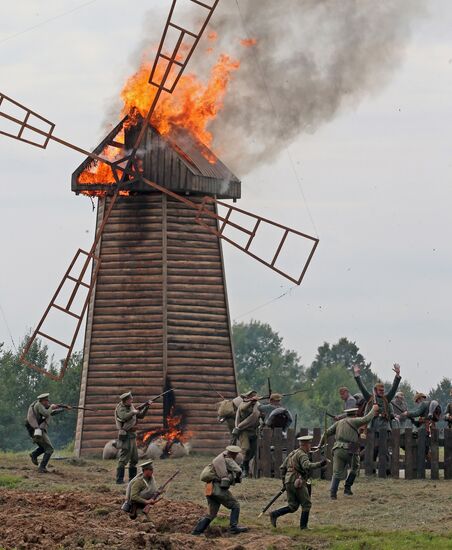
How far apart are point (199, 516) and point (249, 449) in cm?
606

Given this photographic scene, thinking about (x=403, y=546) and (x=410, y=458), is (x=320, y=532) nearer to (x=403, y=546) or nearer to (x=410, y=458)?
(x=403, y=546)

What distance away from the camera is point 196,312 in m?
42.5

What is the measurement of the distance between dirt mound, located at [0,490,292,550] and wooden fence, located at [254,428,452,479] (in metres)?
5.46

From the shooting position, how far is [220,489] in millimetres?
26516

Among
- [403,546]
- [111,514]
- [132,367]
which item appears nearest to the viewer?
→ [403,546]

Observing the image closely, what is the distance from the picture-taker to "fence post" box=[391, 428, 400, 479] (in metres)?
33.2

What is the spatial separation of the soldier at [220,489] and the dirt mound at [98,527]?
0.78 feet

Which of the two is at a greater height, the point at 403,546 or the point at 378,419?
the point at 378,419

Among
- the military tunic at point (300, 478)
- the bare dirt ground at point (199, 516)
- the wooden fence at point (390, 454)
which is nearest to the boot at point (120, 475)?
the bare dirt ground at point (199, 516)

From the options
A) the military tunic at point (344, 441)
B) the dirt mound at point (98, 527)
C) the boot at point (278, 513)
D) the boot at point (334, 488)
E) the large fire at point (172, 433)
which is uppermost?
the large fire at point (172, 433)

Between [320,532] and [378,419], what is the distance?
8.11 meters

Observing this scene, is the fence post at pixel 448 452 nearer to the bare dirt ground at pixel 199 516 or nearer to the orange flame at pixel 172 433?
the bare dirt ground at pixel 199 516

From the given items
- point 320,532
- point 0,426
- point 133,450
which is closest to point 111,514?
point 320,532

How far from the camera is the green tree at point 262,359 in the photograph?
112 metres
